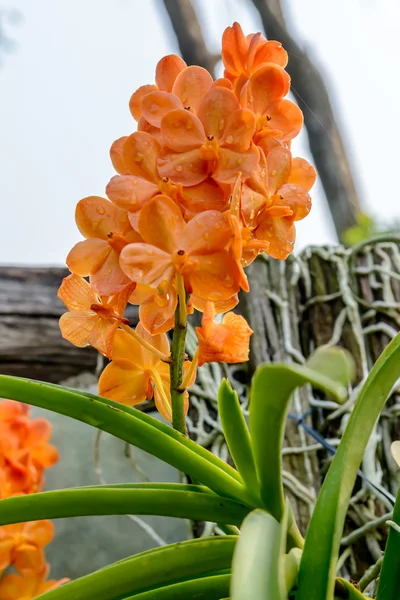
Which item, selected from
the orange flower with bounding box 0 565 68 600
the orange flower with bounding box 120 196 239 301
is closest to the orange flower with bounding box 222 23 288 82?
the orange flower with bounding box 120 196 239 301

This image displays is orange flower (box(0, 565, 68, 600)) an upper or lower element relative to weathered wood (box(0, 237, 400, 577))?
lower

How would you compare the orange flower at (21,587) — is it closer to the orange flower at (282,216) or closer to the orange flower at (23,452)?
the orange flower at (23,452)

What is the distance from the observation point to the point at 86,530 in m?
0.92

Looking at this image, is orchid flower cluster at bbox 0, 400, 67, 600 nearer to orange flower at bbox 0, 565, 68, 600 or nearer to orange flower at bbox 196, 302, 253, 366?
orange flower at bbox 0, 565, 68, 600

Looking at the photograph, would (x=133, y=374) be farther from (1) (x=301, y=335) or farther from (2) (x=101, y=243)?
(1) (x=301, y=335)

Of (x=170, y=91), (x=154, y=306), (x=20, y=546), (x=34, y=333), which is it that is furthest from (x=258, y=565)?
(x=34, y=333)

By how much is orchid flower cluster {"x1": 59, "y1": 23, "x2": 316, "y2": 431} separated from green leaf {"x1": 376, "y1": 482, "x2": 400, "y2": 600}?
123 millimetres

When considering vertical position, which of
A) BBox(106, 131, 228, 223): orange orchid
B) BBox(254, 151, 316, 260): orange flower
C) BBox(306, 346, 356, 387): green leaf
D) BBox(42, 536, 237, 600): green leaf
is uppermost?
BBox(106, 131, 228, 223): orange orchid

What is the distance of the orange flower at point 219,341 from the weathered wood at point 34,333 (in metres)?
0.59

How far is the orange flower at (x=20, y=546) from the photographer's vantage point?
25.8 inches

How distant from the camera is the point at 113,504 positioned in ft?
0.96

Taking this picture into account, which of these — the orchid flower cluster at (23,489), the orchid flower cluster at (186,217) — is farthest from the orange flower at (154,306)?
the orchid flower cluster at (23,489)

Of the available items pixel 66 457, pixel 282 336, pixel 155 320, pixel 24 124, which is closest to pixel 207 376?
pixel 282 336

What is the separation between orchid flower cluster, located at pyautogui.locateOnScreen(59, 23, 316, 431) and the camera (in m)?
0.31
